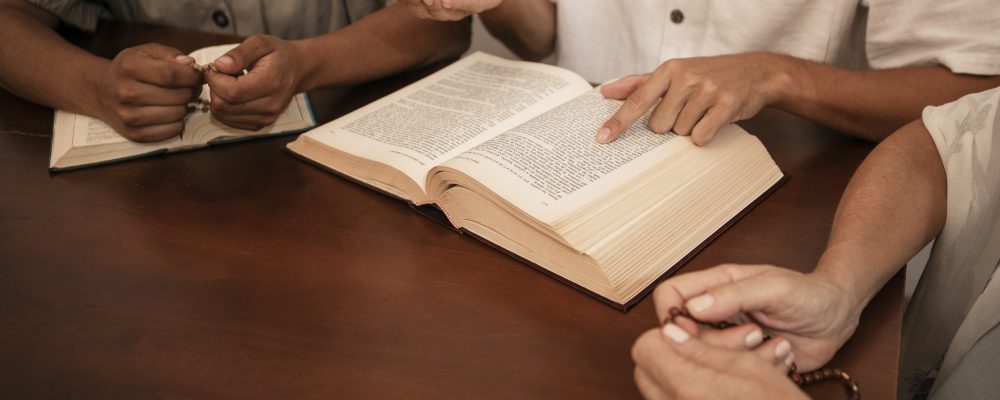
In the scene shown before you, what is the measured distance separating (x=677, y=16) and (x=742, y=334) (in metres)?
0.91

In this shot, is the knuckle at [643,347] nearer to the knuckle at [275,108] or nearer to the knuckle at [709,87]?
the knuckle at [709,87]

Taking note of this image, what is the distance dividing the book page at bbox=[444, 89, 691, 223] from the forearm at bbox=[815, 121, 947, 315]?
23 cm

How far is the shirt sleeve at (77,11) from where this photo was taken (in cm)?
145

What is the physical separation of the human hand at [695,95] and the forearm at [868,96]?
0.05 meters

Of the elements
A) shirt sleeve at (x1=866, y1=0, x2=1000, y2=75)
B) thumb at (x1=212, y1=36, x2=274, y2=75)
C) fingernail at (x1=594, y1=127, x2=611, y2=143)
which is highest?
shirt sleeve at (x1=866, y1=0, x2=1000, y2=75)

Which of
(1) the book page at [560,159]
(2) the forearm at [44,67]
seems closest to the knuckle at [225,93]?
(2) the forearm at [44,67]

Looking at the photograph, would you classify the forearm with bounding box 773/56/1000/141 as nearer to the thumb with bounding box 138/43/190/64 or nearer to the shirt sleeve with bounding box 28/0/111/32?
the thumb with bounding box 138/43/190/64

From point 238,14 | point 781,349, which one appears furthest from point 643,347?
point 238,14

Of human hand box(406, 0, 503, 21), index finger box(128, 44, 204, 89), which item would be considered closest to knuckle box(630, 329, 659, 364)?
human hand box(406, 0, 503, 21)

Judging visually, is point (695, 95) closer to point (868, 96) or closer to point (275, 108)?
point (868, 96)

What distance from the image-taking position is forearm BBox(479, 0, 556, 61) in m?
1.44

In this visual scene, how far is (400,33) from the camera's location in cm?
136

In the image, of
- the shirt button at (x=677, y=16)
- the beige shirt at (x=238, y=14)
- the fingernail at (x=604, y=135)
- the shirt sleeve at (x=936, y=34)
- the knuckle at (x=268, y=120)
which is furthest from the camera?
the beige shirt at (x=238, y=14)

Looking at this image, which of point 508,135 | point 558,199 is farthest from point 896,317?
point 508,135
